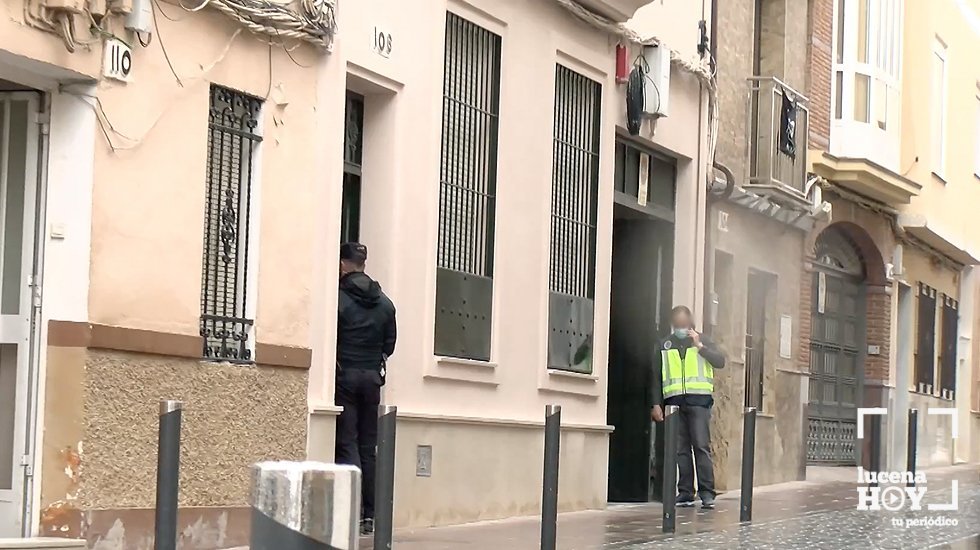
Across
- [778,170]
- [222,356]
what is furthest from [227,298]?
[778,170]

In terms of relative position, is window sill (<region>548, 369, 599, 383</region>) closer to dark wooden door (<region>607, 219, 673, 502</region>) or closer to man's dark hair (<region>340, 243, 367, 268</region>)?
dark wooden door (<region>607, 219, 673, 502</region>)

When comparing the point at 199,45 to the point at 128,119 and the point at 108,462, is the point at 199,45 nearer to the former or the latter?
the point at 128,119

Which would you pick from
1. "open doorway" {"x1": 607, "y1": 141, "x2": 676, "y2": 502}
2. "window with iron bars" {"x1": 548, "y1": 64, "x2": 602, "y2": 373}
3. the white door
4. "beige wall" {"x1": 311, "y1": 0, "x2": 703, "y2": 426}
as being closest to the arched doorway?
"open doorway" {"x1": 607, "y1": 141, "x2": 676, "y2": 502}

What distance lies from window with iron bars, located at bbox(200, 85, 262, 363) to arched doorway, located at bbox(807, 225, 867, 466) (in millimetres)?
14005

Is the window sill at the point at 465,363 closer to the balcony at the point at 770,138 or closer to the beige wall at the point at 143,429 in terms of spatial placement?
the beige wall at the point at 143,429

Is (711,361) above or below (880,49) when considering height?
below

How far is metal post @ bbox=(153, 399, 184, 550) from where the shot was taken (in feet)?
23.6

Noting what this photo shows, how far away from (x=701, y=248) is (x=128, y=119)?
9.85 m

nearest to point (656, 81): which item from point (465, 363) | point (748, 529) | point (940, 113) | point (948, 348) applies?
point (465, 363)

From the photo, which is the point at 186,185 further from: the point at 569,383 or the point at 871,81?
the point at 871,81

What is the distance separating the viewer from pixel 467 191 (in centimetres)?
1453

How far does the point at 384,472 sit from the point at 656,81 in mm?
9114

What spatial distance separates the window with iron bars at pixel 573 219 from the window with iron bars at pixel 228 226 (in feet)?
16.1

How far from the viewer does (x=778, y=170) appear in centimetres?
2131
